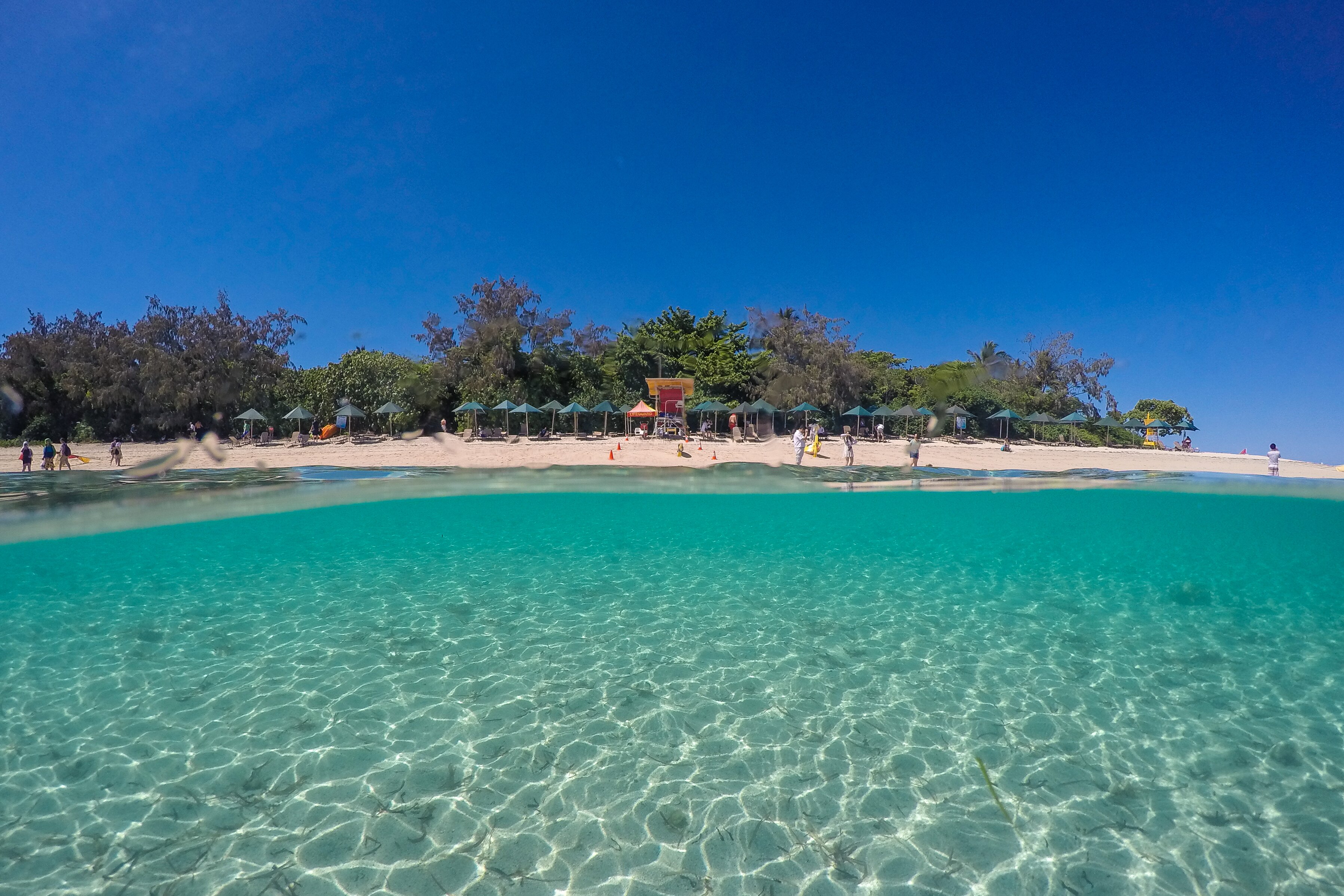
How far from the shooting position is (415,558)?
10750mm

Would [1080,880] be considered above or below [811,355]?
below

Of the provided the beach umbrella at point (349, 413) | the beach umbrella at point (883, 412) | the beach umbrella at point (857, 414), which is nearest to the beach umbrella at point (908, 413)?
the beach umbrella at point (883, 412)

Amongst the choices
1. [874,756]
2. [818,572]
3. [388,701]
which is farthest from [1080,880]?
[818,572]

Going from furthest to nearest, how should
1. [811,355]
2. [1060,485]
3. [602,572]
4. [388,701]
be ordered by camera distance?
[811,355]
[1060,485]
[602,572]
[388,701]

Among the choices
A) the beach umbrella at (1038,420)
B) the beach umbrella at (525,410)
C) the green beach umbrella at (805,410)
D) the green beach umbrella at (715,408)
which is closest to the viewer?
the beach umbrella at (525,410)

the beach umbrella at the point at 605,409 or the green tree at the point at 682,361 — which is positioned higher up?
the green tree at the point at 682,361

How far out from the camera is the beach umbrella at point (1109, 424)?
42062mm

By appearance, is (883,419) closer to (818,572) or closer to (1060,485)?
(1060,485)

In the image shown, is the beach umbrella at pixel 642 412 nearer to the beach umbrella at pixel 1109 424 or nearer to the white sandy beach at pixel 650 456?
the white sandy beach at pixel 650 456

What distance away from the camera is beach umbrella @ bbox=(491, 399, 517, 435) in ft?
120

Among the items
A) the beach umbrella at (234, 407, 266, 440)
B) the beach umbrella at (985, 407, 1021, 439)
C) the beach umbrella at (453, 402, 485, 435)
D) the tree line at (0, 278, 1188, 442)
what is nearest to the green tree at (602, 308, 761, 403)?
the tree line at (0, 278, 1188, 442)

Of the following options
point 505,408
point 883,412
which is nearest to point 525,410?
point 505,408

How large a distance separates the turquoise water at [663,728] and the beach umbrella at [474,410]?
25577 mm

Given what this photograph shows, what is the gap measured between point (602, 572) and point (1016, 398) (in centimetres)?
4487
